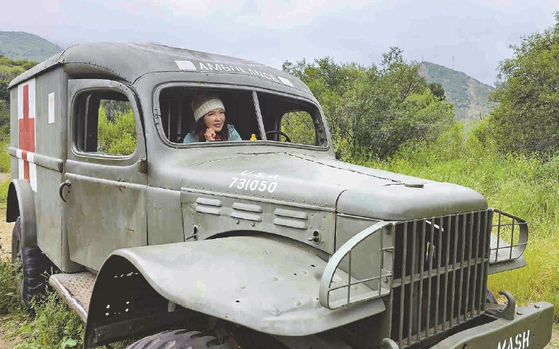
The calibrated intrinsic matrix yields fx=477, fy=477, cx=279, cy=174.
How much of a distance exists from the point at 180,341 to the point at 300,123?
9.26 ft

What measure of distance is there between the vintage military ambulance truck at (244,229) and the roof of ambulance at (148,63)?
1cm

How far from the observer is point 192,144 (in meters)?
3.12

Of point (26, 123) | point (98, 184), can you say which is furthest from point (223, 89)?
point (26, 123)

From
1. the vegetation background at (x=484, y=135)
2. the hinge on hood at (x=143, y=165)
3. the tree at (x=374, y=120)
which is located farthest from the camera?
the tree at (x=374, y=120)

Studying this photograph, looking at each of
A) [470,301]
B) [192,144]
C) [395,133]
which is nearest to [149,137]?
[192,144]

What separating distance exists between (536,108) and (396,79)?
4842 millimetres

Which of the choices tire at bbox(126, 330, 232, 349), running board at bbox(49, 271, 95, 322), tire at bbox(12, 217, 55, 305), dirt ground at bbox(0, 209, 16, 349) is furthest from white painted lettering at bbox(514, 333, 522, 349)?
tire at bbox(12, 217, 55, 305)

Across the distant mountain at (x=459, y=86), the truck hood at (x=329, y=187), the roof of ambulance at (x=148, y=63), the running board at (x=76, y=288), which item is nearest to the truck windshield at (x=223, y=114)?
the roof of ambulance at (x=148, y=63)

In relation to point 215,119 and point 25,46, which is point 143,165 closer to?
point 215,119

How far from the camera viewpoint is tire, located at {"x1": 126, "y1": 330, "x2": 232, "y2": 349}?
204cm

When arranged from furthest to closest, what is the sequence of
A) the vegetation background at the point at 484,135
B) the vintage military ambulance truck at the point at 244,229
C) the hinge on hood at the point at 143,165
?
the vegetation background at the point at 484,135 < the hinge on hood at the point at 143,165 < the vintage military ambulance truck at the point at 244,229

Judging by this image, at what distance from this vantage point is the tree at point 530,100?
34.7ft

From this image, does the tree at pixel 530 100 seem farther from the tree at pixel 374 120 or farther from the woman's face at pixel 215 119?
the woman's face at pixel 215 119

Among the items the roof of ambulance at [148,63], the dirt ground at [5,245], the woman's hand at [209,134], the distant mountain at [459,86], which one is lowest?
the dirt ground at [5,245]
